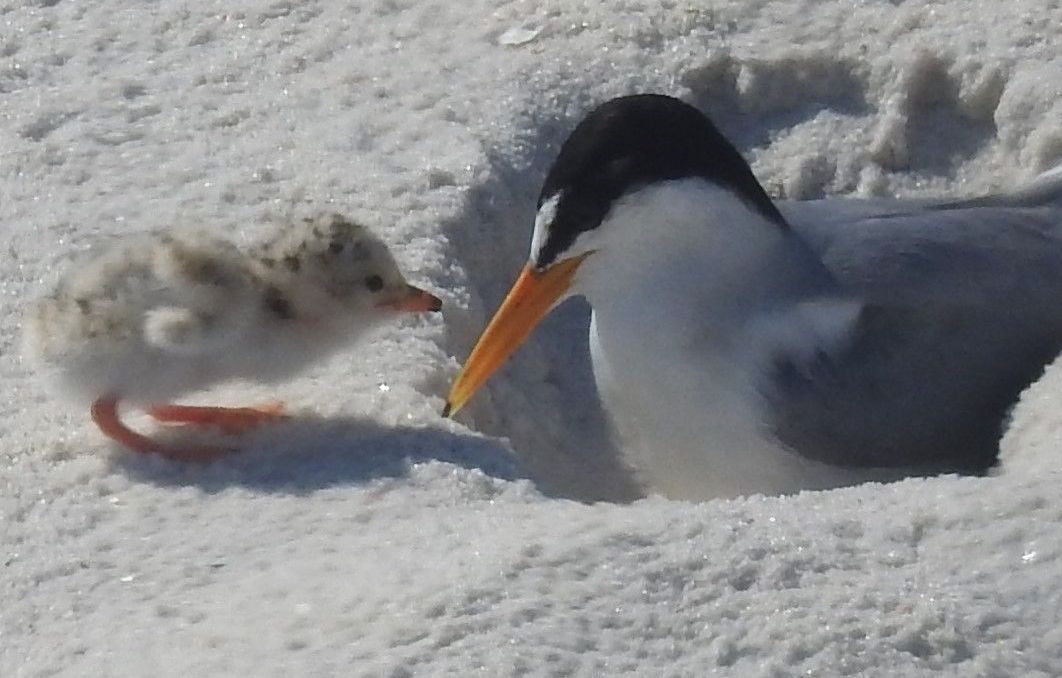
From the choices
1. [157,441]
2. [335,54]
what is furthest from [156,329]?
[335,54]

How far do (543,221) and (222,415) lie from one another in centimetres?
67

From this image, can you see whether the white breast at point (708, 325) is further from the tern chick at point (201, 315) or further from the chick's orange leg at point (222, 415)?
the chick's orange leg at point (222, 415)

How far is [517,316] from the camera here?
318 centimetres

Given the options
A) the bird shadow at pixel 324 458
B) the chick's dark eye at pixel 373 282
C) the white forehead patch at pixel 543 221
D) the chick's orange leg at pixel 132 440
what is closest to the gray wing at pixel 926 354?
the white forehead patch at pixel 543 221

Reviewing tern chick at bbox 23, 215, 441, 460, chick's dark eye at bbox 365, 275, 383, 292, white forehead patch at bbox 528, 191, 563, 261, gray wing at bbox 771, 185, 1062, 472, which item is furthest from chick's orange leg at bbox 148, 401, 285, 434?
gray wing at bbox 771, 185, 1062, 472

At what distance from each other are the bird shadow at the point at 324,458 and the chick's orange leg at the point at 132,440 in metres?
0.01

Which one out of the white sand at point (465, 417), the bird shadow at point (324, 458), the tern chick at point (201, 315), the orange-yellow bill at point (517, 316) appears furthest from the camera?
the orange-yellow bill at point (517, 316)

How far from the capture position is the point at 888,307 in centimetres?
322

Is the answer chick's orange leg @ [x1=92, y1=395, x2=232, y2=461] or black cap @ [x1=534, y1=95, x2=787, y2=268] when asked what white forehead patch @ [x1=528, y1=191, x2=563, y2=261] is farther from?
chick's orange leg @ [x1=92, y1=395, x2=232, y2=461]

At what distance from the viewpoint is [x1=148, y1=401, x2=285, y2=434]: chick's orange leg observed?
310 cm

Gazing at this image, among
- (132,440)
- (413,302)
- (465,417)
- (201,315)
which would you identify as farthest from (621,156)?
(132,440)

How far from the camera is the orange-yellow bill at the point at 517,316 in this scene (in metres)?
3.16

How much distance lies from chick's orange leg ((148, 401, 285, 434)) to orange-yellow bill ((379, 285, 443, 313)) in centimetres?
28

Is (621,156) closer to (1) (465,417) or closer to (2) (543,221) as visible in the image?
(2) (543,221)
